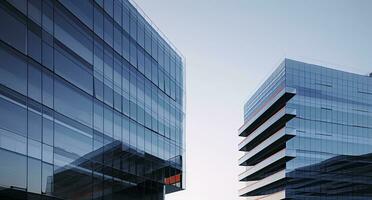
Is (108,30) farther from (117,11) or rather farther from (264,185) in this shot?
(264,185)

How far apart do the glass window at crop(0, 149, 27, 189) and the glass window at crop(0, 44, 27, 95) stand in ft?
11.3

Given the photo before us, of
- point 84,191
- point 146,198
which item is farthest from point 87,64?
point 146,198

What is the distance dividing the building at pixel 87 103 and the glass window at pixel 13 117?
54 mm

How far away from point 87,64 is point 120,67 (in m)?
5.11

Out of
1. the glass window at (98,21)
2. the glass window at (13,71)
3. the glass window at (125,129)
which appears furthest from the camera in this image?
the glass window at (125,129)

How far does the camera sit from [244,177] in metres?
108

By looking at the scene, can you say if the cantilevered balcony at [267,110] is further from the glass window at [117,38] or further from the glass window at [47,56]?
the glass window at [47,56]

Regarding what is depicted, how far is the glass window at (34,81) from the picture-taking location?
80.8ft

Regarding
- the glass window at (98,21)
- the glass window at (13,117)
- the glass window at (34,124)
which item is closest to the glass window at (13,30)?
the glass window at (13,117)

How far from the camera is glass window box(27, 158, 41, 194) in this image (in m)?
23.9

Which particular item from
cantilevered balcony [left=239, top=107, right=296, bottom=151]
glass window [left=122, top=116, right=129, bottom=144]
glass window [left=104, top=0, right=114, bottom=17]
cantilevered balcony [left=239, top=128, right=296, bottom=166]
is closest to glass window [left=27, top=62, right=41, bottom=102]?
glass window [left=104, top=0, right=114, bottom=17]

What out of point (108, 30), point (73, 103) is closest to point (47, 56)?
point (73, 103)

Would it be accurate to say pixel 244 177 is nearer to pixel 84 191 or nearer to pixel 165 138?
pixel 165 138

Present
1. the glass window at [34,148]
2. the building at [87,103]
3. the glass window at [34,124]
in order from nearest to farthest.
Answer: the building at [87,103], the glass window at [34,148], the glass window at [34,124]
